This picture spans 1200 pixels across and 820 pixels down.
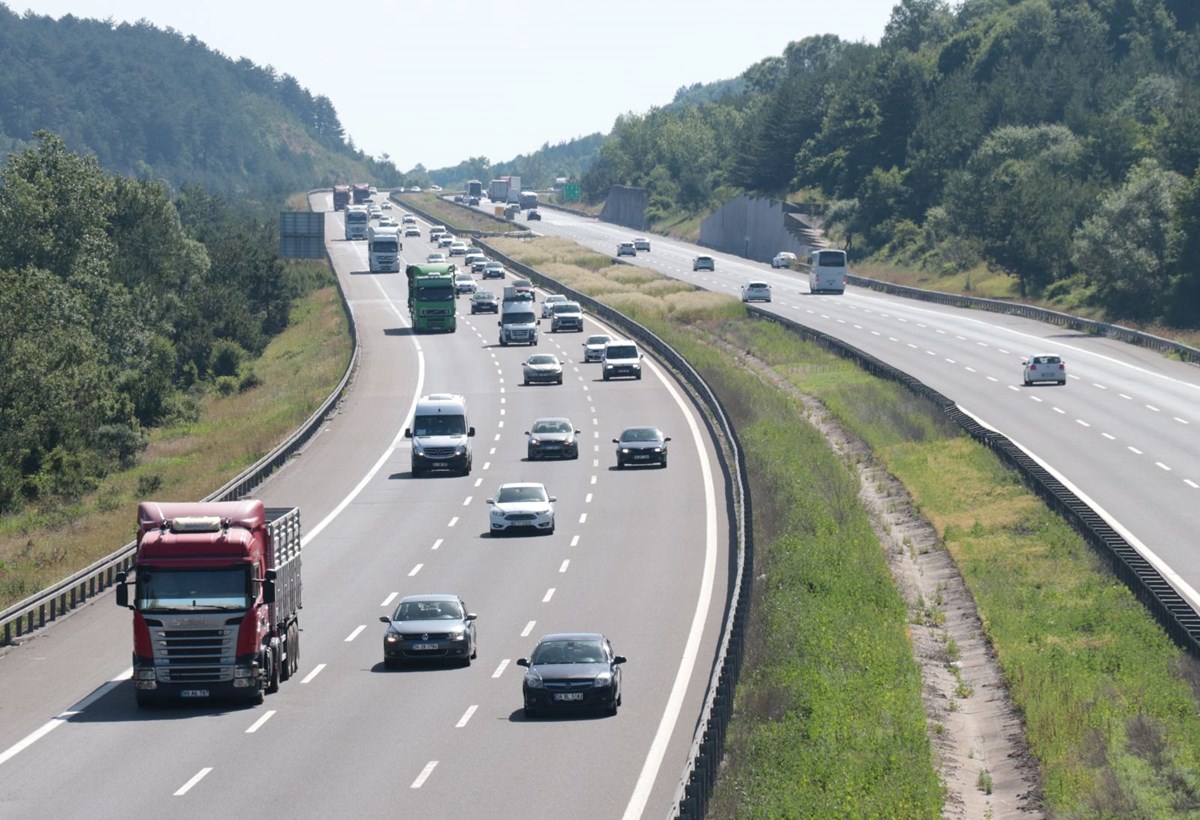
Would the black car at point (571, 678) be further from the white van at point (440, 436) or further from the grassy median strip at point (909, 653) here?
the white van at point (440, 436)

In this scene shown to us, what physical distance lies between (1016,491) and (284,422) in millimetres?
31949

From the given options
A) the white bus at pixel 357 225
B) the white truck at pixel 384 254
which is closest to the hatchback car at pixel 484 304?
the white truck at pixel 384 254

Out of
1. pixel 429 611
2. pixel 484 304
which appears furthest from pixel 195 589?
pixel 484 304

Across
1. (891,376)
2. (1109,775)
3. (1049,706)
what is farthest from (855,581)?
(891,376)

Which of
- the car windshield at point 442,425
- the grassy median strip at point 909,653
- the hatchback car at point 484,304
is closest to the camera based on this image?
the grassy median strip at point 909,653

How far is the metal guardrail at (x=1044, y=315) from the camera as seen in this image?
274ft

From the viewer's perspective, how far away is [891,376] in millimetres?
71250

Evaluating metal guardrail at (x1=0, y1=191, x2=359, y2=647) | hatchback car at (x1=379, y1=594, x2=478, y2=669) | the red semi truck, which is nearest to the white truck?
metal guardrail at (x1=0, y1=191, x2=359, y2=647)

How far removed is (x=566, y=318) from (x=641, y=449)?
146 ft

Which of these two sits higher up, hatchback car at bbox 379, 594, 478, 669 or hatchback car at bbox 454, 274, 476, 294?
hatchback car at bbox 379, 594, 478, 669

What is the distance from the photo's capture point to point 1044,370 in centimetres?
7300

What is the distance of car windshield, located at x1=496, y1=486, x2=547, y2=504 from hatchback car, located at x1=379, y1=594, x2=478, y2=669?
579 inches

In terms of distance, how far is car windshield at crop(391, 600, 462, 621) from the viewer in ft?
109

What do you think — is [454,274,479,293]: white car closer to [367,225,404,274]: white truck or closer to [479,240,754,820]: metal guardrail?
[367,225,404,274]: white truck
